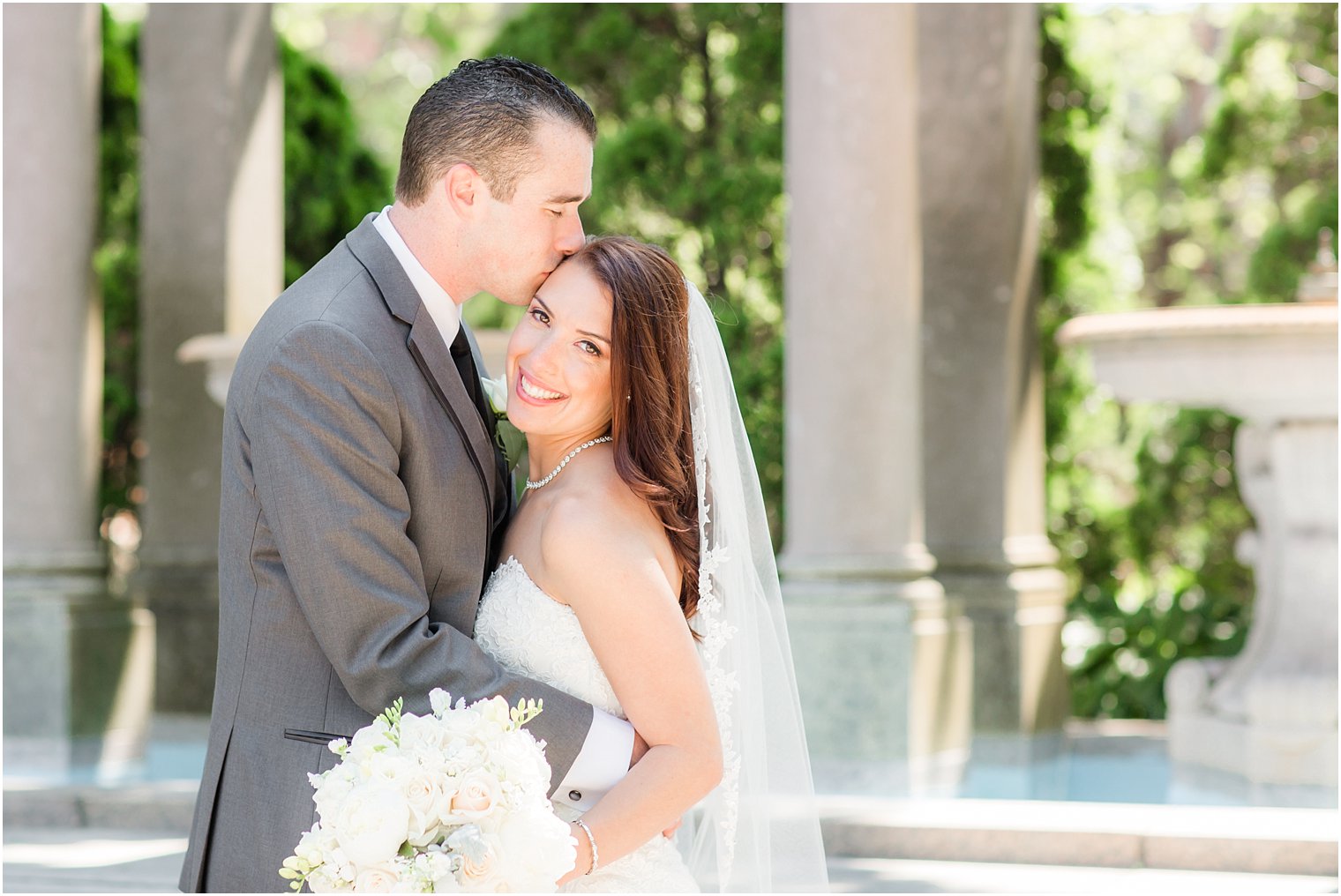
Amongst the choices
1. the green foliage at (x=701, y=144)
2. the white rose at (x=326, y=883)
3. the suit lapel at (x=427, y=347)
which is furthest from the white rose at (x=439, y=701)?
the green foliage at (x=701, y=144)

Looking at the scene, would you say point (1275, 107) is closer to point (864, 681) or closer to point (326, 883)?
point (864, 681)

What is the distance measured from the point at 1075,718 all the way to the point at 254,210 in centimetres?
730

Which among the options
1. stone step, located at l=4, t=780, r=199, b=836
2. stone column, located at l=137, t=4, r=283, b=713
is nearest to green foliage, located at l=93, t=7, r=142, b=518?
stone column, located at l=137, t=4, r=283, b=713

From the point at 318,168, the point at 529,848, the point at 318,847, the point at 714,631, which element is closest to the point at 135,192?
the point at 318,168

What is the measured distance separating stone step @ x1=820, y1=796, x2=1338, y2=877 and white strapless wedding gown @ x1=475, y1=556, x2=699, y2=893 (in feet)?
11.9

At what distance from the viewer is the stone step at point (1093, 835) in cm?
625

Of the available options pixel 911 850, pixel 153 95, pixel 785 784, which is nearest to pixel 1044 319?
pixel 911 850

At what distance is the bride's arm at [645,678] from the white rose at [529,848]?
319mm

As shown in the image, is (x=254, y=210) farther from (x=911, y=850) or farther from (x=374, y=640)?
(x=374, y=640)

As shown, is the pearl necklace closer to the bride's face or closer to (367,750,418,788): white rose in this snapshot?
the bride's face

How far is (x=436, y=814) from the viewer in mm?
2609

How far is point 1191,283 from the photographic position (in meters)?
22.2

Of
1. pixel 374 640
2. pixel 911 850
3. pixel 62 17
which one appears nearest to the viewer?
pixel 374 640

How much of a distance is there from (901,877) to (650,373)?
376cm
